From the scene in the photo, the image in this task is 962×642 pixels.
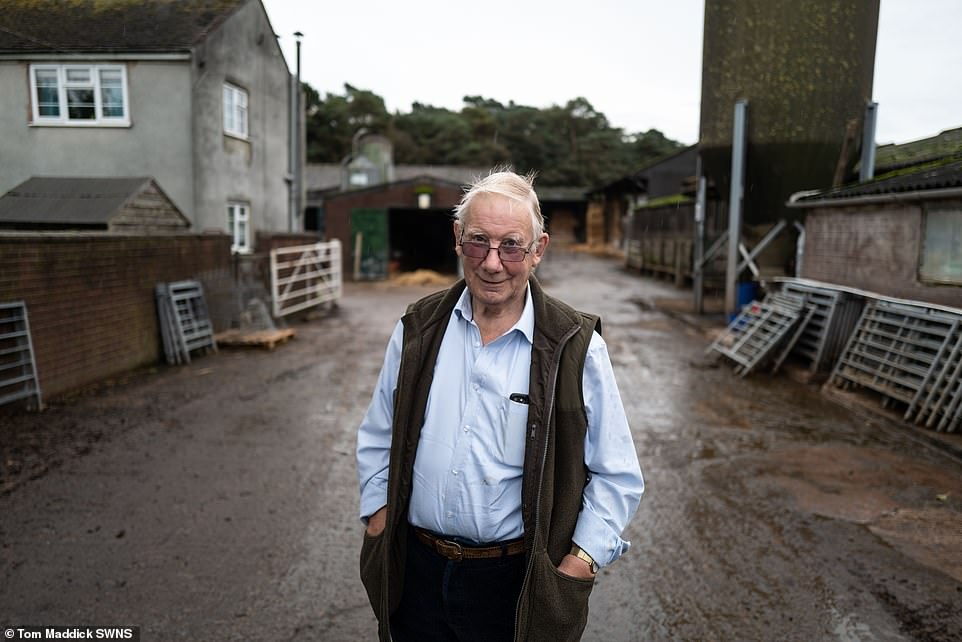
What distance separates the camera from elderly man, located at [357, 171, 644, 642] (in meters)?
2.03

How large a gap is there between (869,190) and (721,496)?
18.7 ft

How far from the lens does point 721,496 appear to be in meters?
5.23

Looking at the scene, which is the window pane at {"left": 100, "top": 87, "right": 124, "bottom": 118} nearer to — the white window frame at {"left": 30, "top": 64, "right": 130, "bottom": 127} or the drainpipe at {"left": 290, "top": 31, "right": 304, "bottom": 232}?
the white window frame at {"left": 30, "top": 64, "right": 130, "bottom": 127}

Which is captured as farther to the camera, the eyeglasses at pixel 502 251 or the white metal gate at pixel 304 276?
the white metal gate at pixel 304 276

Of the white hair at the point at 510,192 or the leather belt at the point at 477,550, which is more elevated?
the white hair at the point at 510,192

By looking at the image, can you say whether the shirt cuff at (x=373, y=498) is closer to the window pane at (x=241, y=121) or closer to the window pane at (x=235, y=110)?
the window pane at (x=235, y=110)

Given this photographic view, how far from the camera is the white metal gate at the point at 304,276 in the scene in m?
14.8

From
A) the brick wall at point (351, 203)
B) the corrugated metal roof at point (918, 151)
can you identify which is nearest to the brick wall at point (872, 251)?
the corrugated metal roof at point (918, 151)

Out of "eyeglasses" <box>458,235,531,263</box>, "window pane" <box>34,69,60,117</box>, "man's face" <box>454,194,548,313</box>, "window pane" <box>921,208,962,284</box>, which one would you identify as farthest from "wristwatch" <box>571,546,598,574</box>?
"window pane" <box>34,69,60,117</box>

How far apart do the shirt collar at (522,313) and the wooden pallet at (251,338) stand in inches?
393

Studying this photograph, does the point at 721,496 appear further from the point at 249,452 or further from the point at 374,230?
the point at 374,230

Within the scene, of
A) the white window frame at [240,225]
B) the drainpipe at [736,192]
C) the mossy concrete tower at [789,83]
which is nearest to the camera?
the mossy concrete tower at [789,83]

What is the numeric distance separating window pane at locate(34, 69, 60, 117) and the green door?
15.6 meters

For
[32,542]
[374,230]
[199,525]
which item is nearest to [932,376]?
[199,525]
